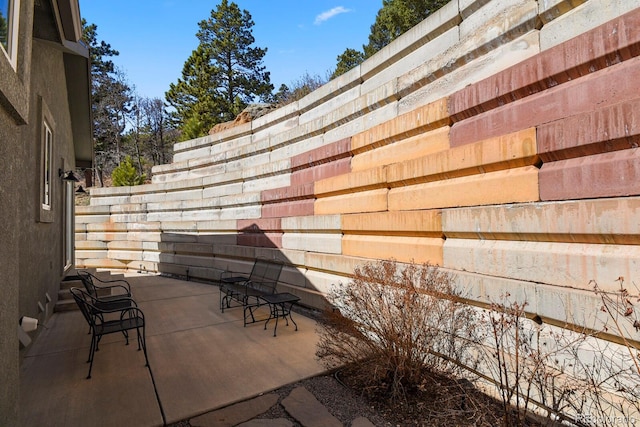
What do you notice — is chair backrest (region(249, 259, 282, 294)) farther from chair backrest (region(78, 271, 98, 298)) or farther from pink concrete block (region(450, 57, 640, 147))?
pink concrete block (region(450, 57, 640, 147))

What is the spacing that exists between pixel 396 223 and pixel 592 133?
2.15m

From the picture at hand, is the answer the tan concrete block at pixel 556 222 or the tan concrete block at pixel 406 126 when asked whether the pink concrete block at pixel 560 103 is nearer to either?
the tan concrete block at pixel 406 126

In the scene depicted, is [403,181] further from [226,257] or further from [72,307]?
[72,307]

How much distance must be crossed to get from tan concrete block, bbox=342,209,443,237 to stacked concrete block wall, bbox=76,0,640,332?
0.07ft

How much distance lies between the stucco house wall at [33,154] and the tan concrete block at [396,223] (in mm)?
3589

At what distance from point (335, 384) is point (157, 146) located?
1303 inches

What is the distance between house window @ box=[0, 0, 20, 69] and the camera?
1.94m

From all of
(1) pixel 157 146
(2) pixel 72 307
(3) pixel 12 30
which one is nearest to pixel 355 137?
(3) pixel 12 30

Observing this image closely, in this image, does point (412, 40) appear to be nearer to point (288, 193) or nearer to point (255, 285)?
point (288, 193)

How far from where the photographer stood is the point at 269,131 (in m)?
7.52

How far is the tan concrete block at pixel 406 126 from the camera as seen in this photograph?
12.3ft

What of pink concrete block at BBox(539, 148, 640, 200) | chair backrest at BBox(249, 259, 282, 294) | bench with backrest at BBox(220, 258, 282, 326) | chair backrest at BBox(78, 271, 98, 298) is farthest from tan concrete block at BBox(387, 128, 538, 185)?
chair backrest at BBox(78, 271, 98, 298)

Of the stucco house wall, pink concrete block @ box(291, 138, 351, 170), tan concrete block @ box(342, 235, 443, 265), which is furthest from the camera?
pink concrete block @ box(291, 138, 351, 170)

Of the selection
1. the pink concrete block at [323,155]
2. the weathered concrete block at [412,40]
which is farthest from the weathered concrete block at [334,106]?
the pink concrete block at [323,155]
